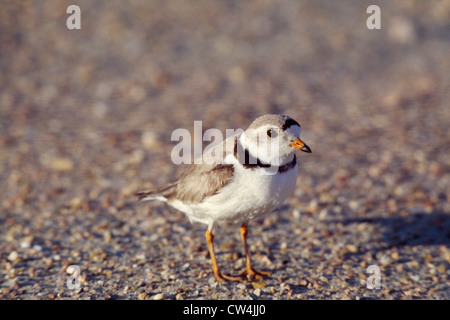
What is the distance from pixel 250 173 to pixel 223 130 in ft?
14.5

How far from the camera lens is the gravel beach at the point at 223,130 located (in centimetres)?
559

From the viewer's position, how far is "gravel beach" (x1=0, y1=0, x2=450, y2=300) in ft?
18.4

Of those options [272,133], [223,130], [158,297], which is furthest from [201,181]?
[223,130]

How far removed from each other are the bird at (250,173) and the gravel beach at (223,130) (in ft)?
2.54

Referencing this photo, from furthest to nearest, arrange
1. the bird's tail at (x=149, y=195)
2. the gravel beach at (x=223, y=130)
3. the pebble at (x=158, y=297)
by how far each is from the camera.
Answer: the bird's tail at (x=149, y=195) < the gravel beach at (x=223, y=130) < the pebble at (x=158, y=297)

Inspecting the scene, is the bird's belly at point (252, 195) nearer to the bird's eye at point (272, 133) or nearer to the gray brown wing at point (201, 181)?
the gray brown wing at point (201, 181)

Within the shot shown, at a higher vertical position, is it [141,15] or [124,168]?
[141,15]

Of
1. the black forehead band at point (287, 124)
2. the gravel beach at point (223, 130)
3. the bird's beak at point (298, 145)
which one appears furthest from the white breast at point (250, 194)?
the gravel beach at point (223, 130)

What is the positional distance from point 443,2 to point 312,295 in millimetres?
11750

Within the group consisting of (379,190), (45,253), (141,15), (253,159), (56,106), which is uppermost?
(141,15)
